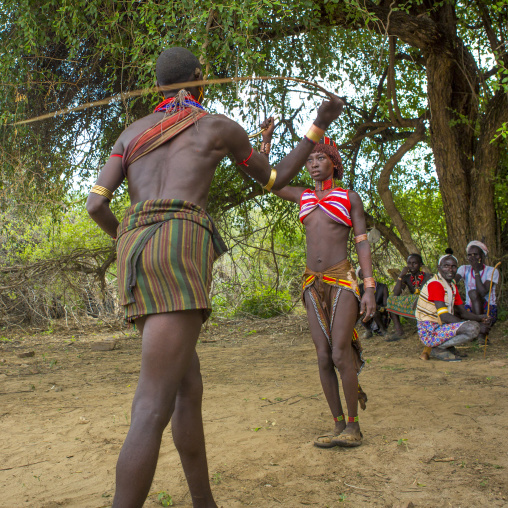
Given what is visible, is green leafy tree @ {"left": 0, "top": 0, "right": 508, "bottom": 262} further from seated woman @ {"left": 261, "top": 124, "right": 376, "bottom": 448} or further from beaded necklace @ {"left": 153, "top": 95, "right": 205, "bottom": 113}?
beaded necklace @ {"left": 153, "top": 95, "right": 205, "bottom": 113}

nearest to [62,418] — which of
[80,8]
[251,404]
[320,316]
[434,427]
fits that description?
[251,404]

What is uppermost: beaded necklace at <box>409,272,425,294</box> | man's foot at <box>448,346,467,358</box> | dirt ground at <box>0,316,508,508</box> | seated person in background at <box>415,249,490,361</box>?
beaded necklace at <box>409,272,425,294</box>

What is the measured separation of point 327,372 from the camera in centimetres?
353

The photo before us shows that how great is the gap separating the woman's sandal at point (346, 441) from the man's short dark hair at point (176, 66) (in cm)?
221

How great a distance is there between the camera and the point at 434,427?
3.63 metres

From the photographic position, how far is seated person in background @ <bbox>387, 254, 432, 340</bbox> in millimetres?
7508

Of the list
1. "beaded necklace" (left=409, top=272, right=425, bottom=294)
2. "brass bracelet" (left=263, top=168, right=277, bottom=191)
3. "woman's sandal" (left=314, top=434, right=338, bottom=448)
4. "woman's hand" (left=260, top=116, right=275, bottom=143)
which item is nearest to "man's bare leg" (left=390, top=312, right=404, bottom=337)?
"beaded necklace" (left=409, top=272, right=425, bottom=294)

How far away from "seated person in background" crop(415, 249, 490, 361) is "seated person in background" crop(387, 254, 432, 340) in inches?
30.1

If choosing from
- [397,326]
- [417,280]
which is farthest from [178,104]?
[397,326]

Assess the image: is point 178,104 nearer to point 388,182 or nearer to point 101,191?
point 101,191

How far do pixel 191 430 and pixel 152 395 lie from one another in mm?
400

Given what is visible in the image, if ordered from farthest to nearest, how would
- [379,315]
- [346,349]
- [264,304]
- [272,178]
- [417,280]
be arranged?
[264,304], [379,315], [417,280], [346,349], [272,178]

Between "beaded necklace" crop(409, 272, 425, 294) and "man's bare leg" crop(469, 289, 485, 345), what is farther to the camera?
"beaded necklace" crop(409, 272, 425, 294)

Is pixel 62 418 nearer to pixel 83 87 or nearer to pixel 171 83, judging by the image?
pixel 171 83
